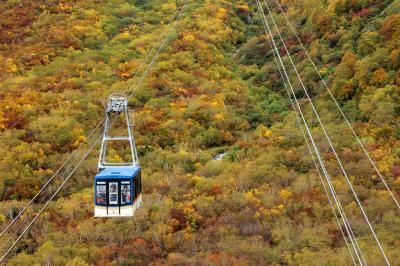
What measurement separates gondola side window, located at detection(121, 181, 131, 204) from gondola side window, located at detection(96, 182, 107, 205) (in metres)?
0.67

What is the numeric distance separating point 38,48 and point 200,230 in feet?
102

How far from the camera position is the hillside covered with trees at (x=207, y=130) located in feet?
80.1

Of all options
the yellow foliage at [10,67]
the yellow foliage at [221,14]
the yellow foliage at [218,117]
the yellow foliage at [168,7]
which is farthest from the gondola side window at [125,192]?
the yellow foliage at [168,7]

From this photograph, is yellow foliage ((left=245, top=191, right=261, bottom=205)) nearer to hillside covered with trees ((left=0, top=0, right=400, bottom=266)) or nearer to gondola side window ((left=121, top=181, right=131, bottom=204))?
hillside covered with trees ((left=0, top=0, right=400, bottom=266))

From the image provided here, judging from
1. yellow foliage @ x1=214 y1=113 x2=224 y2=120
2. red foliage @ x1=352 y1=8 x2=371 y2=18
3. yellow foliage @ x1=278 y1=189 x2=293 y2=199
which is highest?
red foliage @ x1=352 y1=8 x2=371 y2=18

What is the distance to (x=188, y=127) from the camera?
120 feet

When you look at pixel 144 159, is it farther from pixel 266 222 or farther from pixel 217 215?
pixel 266 222

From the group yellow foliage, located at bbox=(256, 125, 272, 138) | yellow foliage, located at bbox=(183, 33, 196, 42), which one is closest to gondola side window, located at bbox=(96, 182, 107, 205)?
yellow foliage, located at bbox=(256, 125, 272, 138)

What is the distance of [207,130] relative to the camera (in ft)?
118

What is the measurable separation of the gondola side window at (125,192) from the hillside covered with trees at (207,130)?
16.2 feet

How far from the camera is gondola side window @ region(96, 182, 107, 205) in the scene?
19422 millimetres

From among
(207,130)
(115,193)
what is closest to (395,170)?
(207,130)

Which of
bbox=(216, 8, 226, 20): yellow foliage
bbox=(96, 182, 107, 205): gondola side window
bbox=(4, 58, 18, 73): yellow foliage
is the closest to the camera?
bbox=(96, 182, 107, 205): gondola side window

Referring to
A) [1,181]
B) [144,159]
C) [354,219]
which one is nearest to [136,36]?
[144,159]
